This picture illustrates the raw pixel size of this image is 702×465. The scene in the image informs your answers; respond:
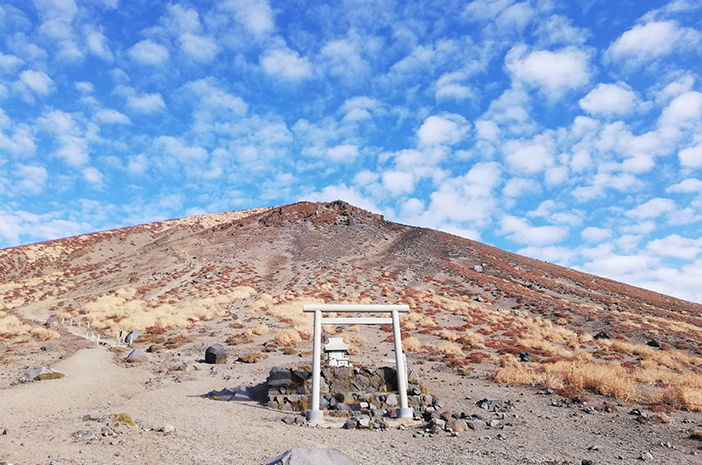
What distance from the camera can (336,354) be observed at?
1616 cm

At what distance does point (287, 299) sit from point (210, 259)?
923 inches

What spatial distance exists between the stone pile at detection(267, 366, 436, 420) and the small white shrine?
478 millimetres

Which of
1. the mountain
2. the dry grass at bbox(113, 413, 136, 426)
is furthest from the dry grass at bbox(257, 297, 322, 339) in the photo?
the dry grass at bbox(113, 413, 136, 426)

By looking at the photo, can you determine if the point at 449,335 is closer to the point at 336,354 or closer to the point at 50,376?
the point at 336,354

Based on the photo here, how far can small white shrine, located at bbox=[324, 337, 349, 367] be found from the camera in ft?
52.2

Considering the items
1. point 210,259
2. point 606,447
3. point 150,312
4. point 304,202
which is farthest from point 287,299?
point 304,202

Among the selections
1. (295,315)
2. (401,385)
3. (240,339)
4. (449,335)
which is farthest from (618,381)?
(295,315)

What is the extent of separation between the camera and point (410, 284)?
171 ft

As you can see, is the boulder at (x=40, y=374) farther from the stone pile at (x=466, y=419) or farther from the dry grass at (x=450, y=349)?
the dry grass at (x=450, y=349)

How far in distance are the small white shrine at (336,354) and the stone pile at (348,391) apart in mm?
478

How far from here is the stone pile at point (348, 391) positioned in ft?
46.5

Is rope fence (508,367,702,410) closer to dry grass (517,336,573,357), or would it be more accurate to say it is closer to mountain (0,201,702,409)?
mountain (0,201,702,409)

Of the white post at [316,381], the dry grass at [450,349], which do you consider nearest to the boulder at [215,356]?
the white post at [316,381]

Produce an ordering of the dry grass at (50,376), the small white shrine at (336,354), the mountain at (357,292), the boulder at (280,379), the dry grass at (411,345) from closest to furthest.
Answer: the boulder at (280,379)
the small white shrine at (336,354)
the dry grass at (50,376)
the mountain at (357,292)
the dry grass at (411,345)
